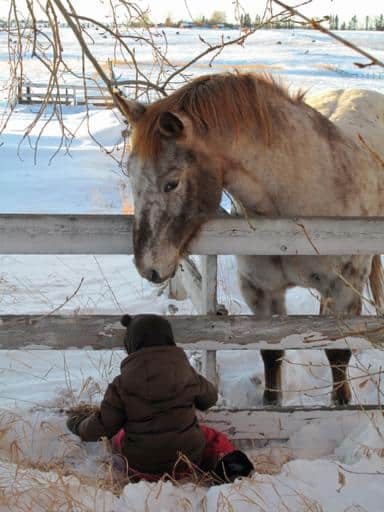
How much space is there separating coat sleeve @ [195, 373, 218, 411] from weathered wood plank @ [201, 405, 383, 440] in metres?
0.34

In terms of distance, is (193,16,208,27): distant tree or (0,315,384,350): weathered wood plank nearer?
(0,315,384,350): weathered wood plank

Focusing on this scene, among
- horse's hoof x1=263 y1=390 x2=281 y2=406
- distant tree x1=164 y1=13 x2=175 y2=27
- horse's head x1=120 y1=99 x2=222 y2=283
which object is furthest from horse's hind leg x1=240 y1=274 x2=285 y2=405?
distant tree x1=164 y1=13 x2=175 y2=27

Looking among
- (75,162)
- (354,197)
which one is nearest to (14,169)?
(75,162)

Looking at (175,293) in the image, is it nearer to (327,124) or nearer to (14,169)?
(327,124)

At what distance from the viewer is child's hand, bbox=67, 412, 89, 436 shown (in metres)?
2.92

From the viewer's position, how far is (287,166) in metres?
3.16

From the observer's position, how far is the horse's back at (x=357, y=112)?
13.7 feet

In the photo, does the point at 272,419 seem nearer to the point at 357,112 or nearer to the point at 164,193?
the point at 164,193

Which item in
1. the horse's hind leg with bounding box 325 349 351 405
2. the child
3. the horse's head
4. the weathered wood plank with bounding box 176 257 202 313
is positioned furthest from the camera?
the weathered wood plank with bounding box 176 257 202 313

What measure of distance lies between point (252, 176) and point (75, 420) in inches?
61.3

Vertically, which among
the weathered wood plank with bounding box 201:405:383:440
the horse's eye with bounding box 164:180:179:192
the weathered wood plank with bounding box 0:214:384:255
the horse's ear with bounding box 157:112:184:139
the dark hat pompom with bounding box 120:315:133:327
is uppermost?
the horse's ear with bounding box 157:112:184:139

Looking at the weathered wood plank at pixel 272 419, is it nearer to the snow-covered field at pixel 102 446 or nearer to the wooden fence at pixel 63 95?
the snow-covered field at pixel 102 446

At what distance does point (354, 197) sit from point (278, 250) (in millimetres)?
838

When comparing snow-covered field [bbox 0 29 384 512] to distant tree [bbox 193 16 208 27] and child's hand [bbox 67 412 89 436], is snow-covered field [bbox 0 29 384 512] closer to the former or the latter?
child's hand [bbox 67 412 89 436]
